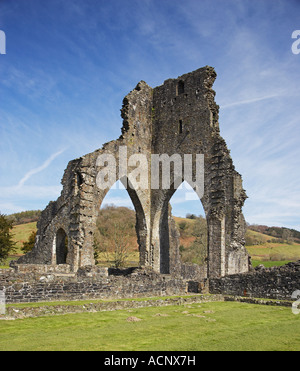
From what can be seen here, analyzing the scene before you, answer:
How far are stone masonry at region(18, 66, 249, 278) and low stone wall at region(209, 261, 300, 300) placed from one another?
3033 millimetres

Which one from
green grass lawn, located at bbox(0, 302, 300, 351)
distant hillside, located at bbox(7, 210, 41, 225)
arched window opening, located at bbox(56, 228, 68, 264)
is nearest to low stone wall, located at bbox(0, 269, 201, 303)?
green grass lawn, located at bbox(0, 302, 300, 351)

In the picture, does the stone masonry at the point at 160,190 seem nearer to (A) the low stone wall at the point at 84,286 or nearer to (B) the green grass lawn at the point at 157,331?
(A) the low stone wall at the point at 84,286

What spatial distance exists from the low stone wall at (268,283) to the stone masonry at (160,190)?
3.03 m

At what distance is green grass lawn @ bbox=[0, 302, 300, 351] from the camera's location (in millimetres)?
5539

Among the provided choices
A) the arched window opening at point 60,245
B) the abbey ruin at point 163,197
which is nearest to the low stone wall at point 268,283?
the abbey ruin at point 163,197

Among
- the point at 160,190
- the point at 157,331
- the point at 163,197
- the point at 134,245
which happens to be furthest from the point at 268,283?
the point at 134,245

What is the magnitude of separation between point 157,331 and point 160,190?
1505cm

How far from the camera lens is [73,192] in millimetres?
17891

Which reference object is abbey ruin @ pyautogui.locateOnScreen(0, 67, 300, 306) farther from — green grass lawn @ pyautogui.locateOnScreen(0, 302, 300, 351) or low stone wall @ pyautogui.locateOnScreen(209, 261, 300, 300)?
green grass lawn @ pyautogui.locateOnScreen(0, 302, 300, 351)

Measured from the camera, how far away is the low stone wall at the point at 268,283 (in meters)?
12.3

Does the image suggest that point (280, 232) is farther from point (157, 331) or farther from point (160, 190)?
point (157, 331)

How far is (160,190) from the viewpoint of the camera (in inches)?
849

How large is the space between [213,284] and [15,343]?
10.9m
